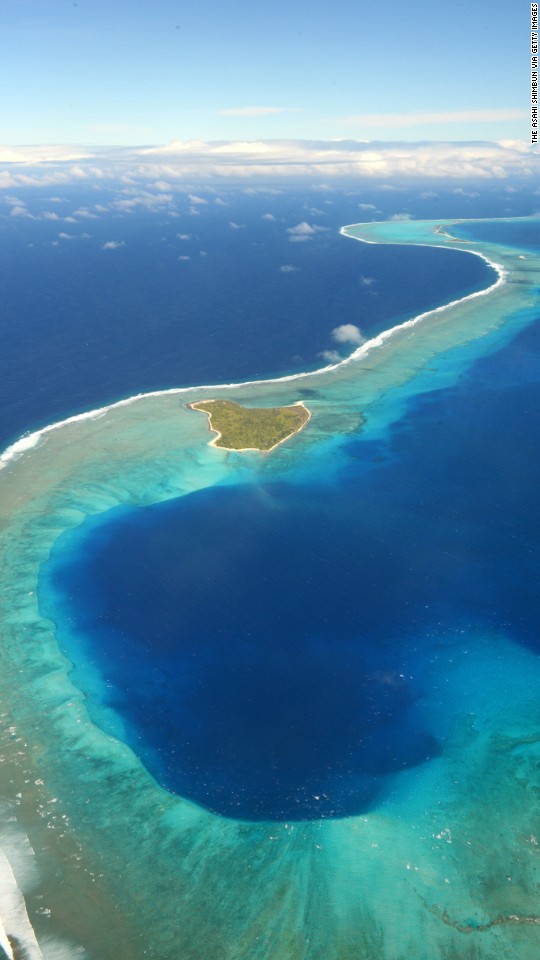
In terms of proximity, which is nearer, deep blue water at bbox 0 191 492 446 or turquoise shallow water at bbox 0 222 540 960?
turquoise shallow water at bbox 0 222 540 960

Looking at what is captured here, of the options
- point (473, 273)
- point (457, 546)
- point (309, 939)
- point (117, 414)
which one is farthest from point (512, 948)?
point (473, 273)

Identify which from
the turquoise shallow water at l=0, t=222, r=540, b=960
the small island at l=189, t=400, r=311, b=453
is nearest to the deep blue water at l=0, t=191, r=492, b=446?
the small island at l=189, t=400, r=311, b=453

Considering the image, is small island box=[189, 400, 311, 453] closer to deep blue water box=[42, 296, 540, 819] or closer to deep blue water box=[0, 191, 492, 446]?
deep blue water box=[42, 296, 540, 819]

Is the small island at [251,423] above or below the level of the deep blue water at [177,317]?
below

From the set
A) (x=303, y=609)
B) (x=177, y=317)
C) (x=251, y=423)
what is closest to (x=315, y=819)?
(x=303, y=609)

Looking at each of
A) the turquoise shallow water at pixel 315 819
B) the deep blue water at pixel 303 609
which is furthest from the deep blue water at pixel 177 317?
the deep blue water at pixel 303 609

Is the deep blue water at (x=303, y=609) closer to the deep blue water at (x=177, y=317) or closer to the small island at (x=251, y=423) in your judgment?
the small island at (x=251, y=423)

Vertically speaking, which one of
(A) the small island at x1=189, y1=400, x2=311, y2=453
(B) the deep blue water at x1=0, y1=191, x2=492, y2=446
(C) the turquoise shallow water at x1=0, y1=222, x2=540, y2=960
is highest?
(B) the deep blue water at x1=0, y1=191, x2=492, y2=446
